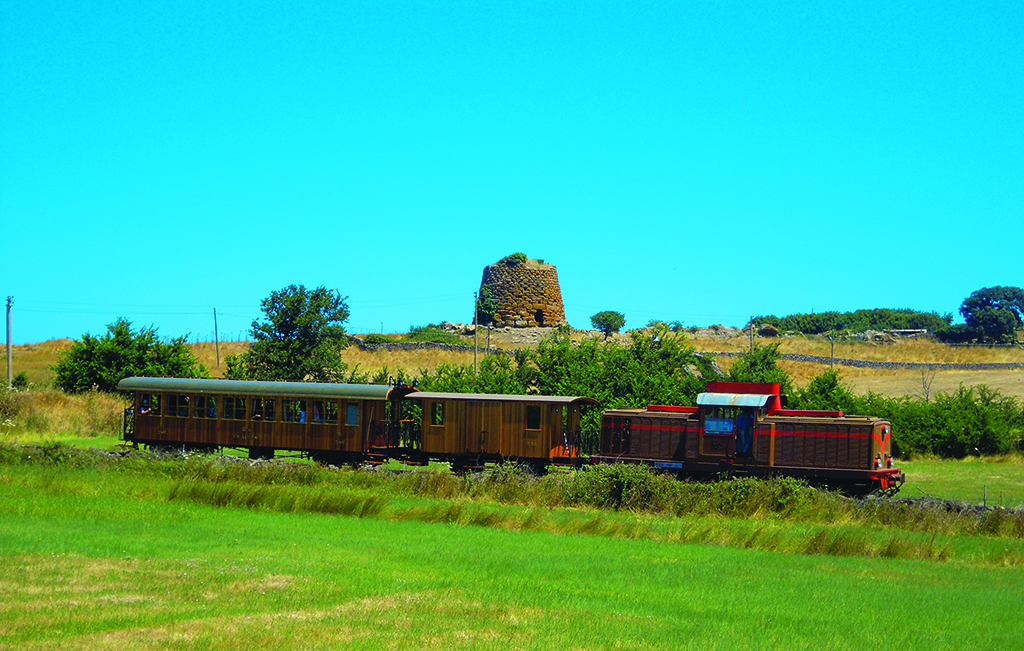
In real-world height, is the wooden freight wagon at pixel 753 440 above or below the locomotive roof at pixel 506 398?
below

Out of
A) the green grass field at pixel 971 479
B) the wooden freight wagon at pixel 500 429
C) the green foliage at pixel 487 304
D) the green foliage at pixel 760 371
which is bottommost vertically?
the green grass field at pixel 971 479

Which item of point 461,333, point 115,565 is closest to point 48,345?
point 461,333

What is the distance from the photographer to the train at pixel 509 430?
27.4 meters

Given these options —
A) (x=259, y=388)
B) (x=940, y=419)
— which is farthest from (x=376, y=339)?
(x=940, y=419)

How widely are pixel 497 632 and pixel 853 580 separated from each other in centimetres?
654

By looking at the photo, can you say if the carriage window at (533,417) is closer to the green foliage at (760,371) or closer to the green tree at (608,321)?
the green foliage at (760,371)

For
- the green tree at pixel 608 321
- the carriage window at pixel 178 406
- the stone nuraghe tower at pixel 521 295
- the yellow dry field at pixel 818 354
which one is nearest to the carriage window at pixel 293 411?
the carriage window at pixel 178 406

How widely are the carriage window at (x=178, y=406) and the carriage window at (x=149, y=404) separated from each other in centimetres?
64

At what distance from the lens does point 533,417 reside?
3066cm

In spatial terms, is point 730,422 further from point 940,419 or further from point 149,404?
point 149,404

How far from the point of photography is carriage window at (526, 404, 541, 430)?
30.6 m

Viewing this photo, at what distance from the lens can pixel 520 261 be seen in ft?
272

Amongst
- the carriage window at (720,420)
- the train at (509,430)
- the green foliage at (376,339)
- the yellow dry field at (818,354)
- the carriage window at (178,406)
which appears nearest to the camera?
the train at (509,430)

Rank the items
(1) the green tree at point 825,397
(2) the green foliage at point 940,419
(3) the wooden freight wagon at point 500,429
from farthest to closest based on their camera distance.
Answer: (1) the green tree at point 825,397, (2) the green foliage at point 940,419, (3) the wooden freight wagon at point 500,429
